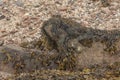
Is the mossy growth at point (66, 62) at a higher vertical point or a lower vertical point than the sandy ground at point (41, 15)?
higher

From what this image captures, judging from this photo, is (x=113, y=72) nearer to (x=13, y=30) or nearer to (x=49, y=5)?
(x=13, y=30)

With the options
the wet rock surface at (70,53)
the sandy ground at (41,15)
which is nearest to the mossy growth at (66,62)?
the wet rock surface at (70,53)

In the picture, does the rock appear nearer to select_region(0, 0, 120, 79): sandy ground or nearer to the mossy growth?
the mossy growth

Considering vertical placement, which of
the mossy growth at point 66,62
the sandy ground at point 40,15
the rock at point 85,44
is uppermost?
the rock at point 85,44

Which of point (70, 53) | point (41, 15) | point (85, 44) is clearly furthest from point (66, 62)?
point (41, 15)

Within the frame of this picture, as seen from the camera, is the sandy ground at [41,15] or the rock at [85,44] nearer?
the rock at [85,44]

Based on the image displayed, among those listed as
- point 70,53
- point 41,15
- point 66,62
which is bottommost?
point 41,15

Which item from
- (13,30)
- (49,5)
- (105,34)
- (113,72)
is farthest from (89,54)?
(49,5)

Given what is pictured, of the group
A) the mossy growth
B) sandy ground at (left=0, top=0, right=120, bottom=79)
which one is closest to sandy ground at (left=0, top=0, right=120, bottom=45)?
sandy ground at (left=0, top=0, right=120, bottom=79)

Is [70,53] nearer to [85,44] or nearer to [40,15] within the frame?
[85,44]

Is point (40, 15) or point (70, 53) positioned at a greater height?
point (70, 53)

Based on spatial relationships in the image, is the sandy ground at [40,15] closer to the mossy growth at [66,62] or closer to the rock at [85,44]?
the rock at [85,44]
